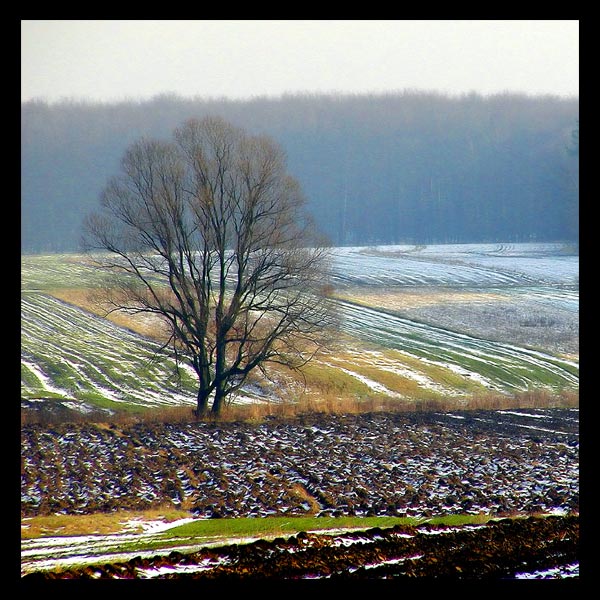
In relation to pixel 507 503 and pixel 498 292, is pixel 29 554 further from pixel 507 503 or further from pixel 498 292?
pixel 498 292

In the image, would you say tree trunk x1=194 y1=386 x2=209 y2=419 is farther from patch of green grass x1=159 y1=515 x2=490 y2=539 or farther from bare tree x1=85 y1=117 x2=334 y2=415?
patch of green grass x1=159 y1=515 x2=490 y2=539

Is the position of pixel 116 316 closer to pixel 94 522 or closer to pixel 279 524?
pixel 94 522

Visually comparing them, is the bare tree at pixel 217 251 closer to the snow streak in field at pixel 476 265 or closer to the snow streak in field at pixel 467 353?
the snow streak in field at pixel 467 353

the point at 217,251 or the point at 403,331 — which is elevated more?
the point at 217,251

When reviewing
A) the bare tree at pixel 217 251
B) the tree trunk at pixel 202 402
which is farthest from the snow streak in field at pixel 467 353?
the tree trunk at pixel 202 402

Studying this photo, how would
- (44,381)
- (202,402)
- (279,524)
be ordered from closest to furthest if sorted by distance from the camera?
(279,524), (202,402), (44,381)

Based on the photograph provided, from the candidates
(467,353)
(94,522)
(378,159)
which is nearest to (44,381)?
(94,522)
